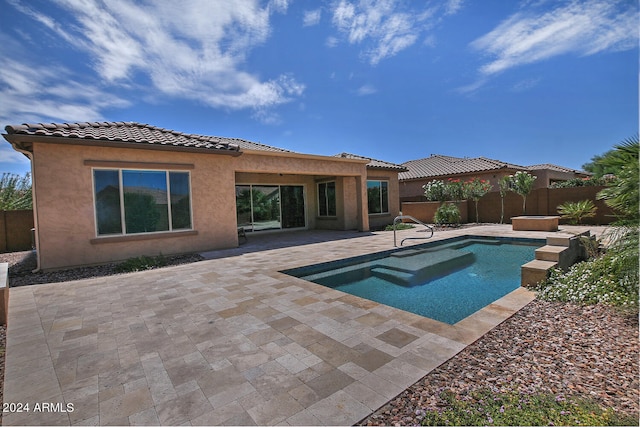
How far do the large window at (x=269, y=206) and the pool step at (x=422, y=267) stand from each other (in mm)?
8755

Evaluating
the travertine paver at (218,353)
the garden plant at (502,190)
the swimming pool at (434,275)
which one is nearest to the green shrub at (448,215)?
the garden plant at (502,190)

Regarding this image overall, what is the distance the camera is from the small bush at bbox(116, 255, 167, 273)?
27.4 feet

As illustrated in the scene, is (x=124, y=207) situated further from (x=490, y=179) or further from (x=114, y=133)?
(x=490, y=179)

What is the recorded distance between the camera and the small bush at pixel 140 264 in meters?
8.36

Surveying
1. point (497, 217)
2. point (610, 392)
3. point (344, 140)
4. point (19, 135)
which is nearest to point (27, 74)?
point (19, 135)

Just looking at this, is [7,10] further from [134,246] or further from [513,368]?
[513,368]

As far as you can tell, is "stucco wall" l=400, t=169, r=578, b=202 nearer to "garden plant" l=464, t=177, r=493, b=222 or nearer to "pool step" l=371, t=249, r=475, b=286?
"garden plant" l=464, t=177, r=493, b=222

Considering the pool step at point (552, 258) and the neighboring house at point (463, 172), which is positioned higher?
the neighboring house at point (463, 172)

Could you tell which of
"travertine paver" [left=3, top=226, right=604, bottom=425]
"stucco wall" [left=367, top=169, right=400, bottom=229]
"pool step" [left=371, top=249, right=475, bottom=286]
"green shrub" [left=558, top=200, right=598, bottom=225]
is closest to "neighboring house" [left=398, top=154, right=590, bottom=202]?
"stucco wall" [left=367, top=169, right=400, bottom=229]

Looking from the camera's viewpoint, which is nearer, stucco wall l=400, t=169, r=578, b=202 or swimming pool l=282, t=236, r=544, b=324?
swimming pool l=282, t=236, r=544, b=324

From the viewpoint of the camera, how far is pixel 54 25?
7836mm

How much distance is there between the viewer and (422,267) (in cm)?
895

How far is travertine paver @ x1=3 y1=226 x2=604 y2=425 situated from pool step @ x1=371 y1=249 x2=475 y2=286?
276cm

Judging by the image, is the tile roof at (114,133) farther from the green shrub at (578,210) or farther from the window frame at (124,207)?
the green shrub at (578,210)
